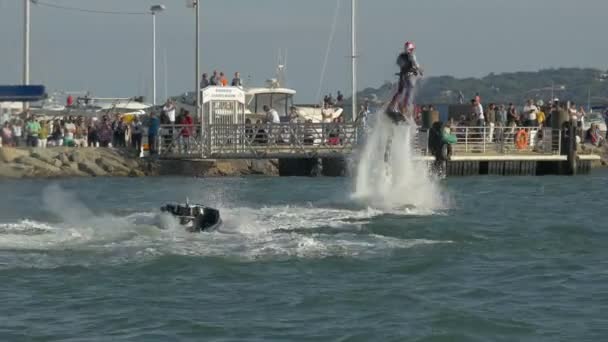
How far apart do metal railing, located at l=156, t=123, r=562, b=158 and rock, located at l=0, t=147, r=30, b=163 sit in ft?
14.2

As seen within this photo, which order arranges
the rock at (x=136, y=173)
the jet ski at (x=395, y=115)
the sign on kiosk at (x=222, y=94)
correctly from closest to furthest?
1. the jet ski at (x=395, y=115)
2. the rock at (x=136, y=173)
3. the sign on kiosk at (x=222, y=94)

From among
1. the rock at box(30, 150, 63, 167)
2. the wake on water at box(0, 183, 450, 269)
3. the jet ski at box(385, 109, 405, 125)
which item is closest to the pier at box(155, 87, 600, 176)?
the rock at box(30, 150, 63, 167)

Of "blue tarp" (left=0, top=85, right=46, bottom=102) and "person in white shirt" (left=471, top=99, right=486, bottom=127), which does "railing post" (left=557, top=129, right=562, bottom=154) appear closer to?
"person in white shirt" (left=471, top=99, right=486, bottom=127)

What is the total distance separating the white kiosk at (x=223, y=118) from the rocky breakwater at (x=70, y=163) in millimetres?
2222

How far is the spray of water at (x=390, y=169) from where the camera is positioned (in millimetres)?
28141

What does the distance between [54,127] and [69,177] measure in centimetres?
481

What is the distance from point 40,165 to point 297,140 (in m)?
8.01

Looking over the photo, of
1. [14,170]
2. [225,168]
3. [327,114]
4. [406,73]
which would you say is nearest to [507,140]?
[327,114]

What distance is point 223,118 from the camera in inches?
1702

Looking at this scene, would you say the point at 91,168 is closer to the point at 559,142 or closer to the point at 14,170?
the point at 14,170

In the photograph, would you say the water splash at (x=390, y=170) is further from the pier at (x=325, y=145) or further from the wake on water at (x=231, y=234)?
the pier at (x=325, y=145)

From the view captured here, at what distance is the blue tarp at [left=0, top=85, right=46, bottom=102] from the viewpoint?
85.0 feet

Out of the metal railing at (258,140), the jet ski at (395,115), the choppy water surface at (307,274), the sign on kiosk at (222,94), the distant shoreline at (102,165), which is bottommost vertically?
the choppy water surface at (307,274)

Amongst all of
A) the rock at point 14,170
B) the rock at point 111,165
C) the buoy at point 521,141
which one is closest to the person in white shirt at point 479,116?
the buoy at point 521,141
